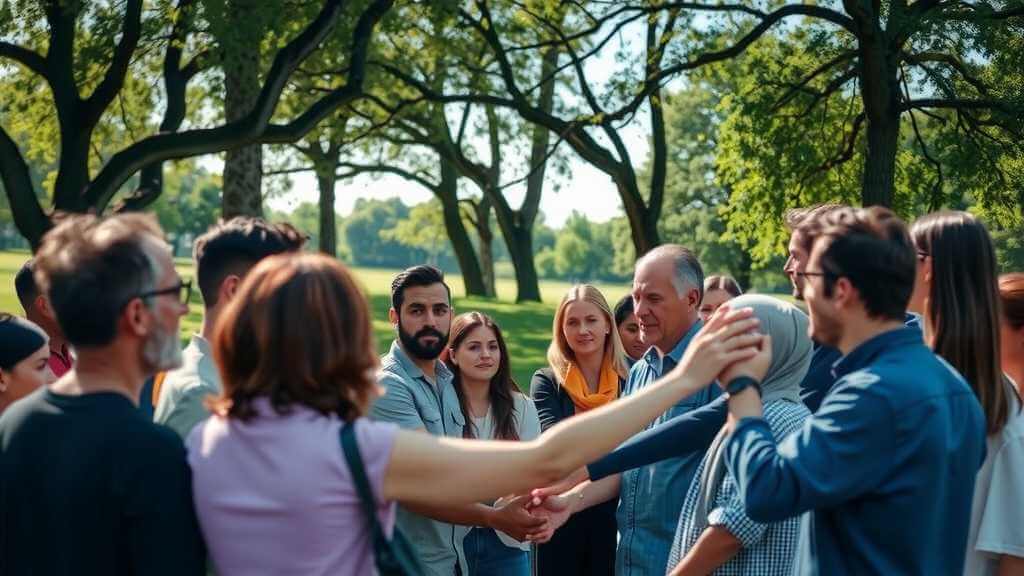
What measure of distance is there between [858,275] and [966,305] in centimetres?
76

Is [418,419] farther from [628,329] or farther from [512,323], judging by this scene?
→ [512,323]

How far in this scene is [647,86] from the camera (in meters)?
21.4

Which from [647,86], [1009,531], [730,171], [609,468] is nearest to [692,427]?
[609,468]

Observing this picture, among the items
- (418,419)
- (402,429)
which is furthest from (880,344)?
(418,419)

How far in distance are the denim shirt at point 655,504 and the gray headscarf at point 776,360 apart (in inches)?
21.0

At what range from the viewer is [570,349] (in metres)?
7.34

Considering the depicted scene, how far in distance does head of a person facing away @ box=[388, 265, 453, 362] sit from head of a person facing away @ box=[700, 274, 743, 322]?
2218 mm

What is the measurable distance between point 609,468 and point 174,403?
179 cm

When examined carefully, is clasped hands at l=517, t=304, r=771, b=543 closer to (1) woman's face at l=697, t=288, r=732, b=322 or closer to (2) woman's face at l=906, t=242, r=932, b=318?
(2) woman's face at l=906, t=242, r=932, b=318

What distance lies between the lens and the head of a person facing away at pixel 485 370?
6.44m

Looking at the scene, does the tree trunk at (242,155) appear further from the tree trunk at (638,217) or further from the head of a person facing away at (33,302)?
the head of a person facing away at (33,302)

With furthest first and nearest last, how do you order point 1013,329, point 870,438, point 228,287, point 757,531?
point 1013,329
point 757,531
point 228,287
point 870,438

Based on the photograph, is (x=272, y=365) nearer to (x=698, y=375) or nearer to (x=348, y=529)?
(x=348, y=529)

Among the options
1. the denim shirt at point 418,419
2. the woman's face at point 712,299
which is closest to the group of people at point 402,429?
the denim shirt at point 418,419
